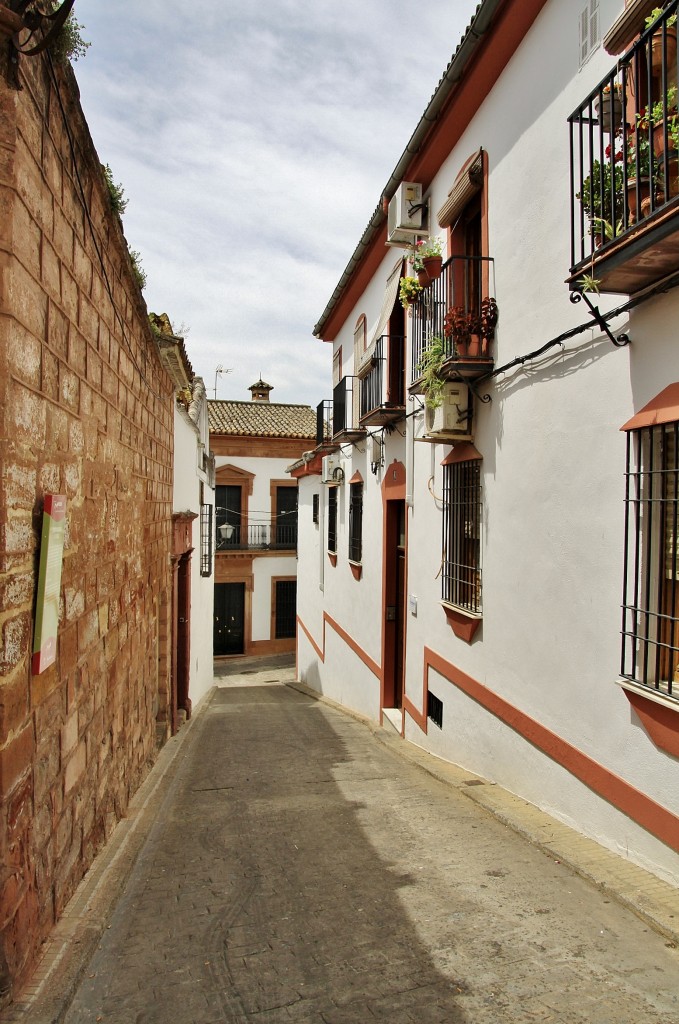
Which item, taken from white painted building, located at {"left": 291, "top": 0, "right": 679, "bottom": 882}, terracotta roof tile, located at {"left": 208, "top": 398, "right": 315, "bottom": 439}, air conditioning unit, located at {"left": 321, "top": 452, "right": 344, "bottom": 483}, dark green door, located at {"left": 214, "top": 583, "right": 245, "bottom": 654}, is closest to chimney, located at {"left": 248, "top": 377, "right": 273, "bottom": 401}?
terracotta roof tile, located at {"left": 208, "top": 398, "right": 315, "bottom": 439}

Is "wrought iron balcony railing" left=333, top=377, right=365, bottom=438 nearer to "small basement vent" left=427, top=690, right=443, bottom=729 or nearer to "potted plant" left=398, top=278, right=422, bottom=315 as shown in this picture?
"potted plant" left=398, top=278, right=422, bottom=315

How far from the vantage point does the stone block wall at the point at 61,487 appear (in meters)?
2.27

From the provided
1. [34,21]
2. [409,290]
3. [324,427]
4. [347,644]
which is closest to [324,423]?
[324,427]

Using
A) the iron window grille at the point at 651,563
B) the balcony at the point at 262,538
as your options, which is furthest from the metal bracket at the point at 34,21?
the balcony at the point at 262,538

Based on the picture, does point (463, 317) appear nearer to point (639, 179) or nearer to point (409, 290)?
point (409, 290)

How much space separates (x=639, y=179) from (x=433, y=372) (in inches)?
110

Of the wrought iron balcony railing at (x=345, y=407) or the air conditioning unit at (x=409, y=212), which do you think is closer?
the air conditioning unit at (x=409, y=212)

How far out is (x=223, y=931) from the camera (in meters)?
3.07

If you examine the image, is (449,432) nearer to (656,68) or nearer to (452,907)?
(656,68)

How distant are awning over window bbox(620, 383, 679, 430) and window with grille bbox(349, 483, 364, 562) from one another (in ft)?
23.9

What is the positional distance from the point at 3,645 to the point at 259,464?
64.1 feet

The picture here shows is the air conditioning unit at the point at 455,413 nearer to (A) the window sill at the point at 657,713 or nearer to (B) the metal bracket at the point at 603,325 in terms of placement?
(B) the metal bracket at the point at 603,325

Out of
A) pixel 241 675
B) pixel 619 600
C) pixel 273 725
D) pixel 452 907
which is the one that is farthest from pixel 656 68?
pixel 241 675

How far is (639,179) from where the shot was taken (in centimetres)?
318
